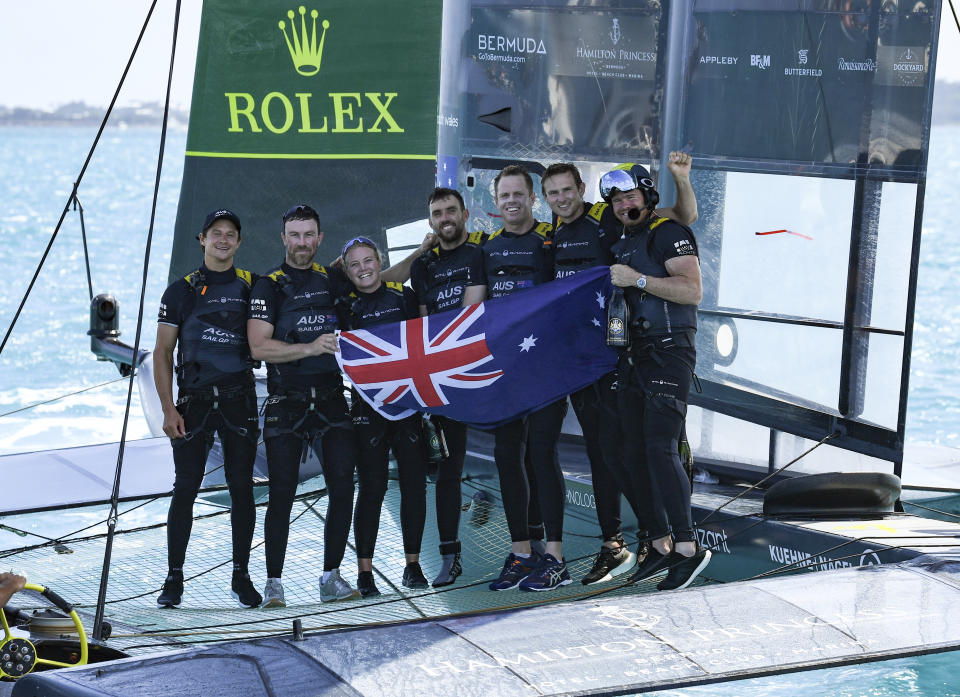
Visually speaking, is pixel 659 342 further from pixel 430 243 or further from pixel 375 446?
pixel 375 446

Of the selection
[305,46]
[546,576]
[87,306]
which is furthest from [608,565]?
[87,306]

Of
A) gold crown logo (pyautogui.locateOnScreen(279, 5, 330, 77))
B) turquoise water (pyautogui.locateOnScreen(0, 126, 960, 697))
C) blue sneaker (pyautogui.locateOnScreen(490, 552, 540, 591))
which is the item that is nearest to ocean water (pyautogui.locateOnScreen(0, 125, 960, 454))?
turquoise water (pyautogui.locateOnScreen(0, 126, 960, 697))

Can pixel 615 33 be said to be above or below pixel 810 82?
above

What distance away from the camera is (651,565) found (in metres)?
4.74

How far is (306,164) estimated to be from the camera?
7.27 meters

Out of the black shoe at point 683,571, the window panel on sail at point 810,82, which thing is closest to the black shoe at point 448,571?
the black shoe at point 683,571

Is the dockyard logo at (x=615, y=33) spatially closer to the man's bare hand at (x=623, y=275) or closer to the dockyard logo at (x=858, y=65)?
the dockyard logo at (x=858, y=65)

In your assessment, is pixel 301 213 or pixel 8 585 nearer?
pixel 8 585

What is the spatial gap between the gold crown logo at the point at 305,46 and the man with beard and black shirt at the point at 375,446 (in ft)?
7.84

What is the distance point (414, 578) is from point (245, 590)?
63 cm

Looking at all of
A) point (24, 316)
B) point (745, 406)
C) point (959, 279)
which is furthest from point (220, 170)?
point (959, 279)

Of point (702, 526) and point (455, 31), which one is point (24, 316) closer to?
point (455, 31)

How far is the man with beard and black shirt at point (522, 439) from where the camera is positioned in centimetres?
491

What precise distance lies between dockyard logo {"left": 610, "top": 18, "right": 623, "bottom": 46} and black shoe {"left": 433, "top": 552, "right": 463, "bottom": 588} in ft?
8.43
